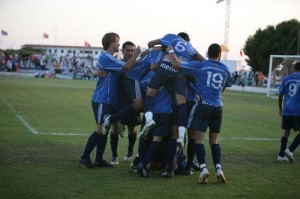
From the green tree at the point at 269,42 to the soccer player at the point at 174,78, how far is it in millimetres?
63253

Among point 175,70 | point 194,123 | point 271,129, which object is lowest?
point 271,129

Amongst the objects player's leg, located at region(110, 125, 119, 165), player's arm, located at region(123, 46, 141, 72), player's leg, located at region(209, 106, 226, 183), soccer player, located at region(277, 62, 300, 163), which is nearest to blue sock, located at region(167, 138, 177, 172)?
player's leg, located at region(209, 106, 226, 183)

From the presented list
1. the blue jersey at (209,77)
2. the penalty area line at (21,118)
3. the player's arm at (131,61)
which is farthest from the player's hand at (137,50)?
the penalty area line at (21,118)

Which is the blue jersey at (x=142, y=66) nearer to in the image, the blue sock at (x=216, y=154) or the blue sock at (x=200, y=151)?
the blue sock at (x=200, y=151)

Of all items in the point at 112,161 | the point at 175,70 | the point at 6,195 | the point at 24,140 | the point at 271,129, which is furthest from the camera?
the point at 271,129

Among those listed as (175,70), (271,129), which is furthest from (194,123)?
(271,129)

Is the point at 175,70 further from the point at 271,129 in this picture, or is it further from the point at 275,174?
the point at 271,129

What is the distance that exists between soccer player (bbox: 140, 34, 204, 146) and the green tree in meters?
63.3

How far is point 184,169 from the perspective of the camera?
27.5ft

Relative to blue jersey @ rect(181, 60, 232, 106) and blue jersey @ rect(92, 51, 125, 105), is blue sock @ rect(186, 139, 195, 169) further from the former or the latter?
blue jersey @ rect(92, 51, 125, 105)

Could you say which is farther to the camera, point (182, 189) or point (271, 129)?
point (271, 129)

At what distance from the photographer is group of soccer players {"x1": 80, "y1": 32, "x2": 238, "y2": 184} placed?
25.4ft

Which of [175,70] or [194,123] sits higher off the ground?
[175,70]

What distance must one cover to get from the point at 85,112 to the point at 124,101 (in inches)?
375
